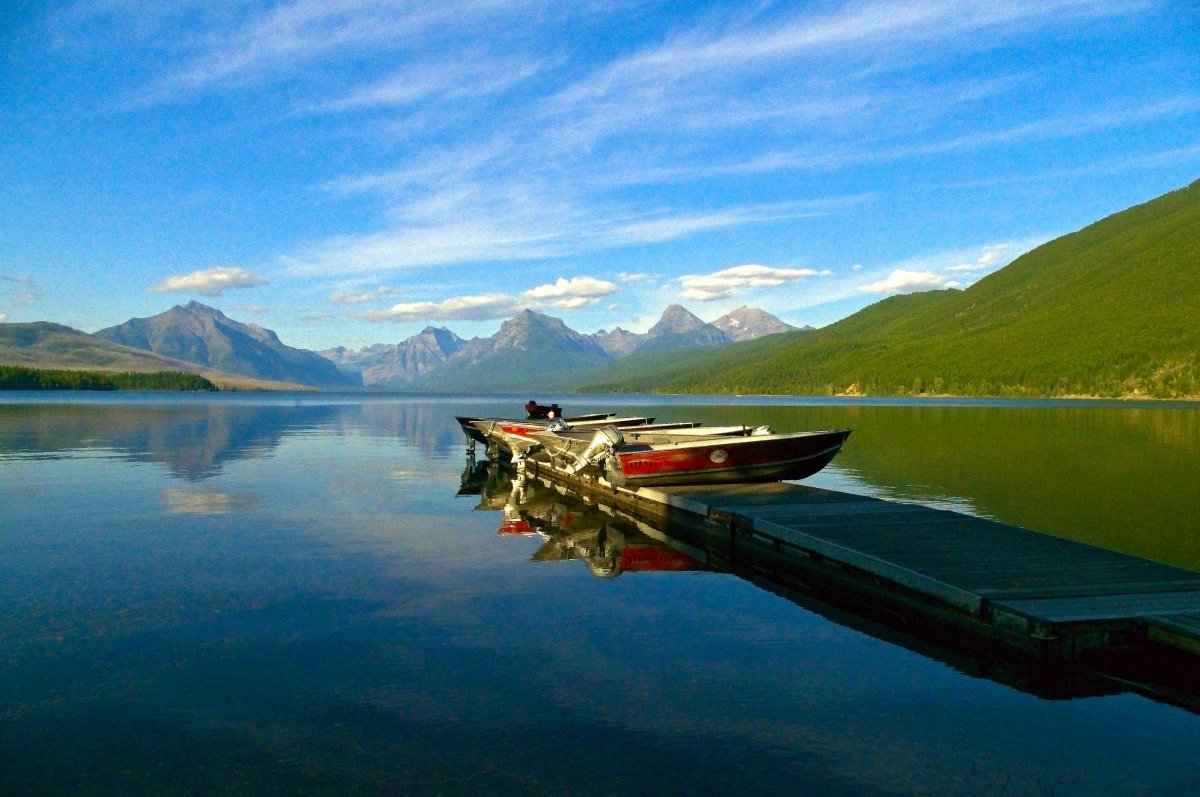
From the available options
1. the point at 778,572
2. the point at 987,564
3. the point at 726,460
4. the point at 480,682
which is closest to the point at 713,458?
the point at 726,460

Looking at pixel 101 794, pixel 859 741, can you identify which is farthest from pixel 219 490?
pixel 859 741

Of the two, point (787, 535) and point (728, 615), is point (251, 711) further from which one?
point (787, 535)

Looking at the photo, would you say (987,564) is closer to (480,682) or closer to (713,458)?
(480,682)

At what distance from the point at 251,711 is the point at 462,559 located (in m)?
9.77

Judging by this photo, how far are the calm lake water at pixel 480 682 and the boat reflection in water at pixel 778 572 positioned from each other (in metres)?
0.21

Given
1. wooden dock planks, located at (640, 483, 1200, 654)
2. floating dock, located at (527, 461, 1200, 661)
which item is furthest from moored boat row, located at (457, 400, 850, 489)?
wooden dock planks, located at (640, 483, 1200, 654)

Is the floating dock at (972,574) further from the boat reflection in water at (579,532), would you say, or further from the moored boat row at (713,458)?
the moored boat row at (713,458)

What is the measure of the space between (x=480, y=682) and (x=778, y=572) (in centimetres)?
953

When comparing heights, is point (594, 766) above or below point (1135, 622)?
below

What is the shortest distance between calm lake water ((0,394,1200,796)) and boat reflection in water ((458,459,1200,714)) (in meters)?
0.21

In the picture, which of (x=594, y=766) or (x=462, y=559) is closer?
(x=594, y=766)

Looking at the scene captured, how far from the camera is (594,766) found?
29.8ft

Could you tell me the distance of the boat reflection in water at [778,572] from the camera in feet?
38.3

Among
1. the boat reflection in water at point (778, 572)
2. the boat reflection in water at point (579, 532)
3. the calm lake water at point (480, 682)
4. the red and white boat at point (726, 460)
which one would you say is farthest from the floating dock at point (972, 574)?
the red and white boat at point (726, 460)
